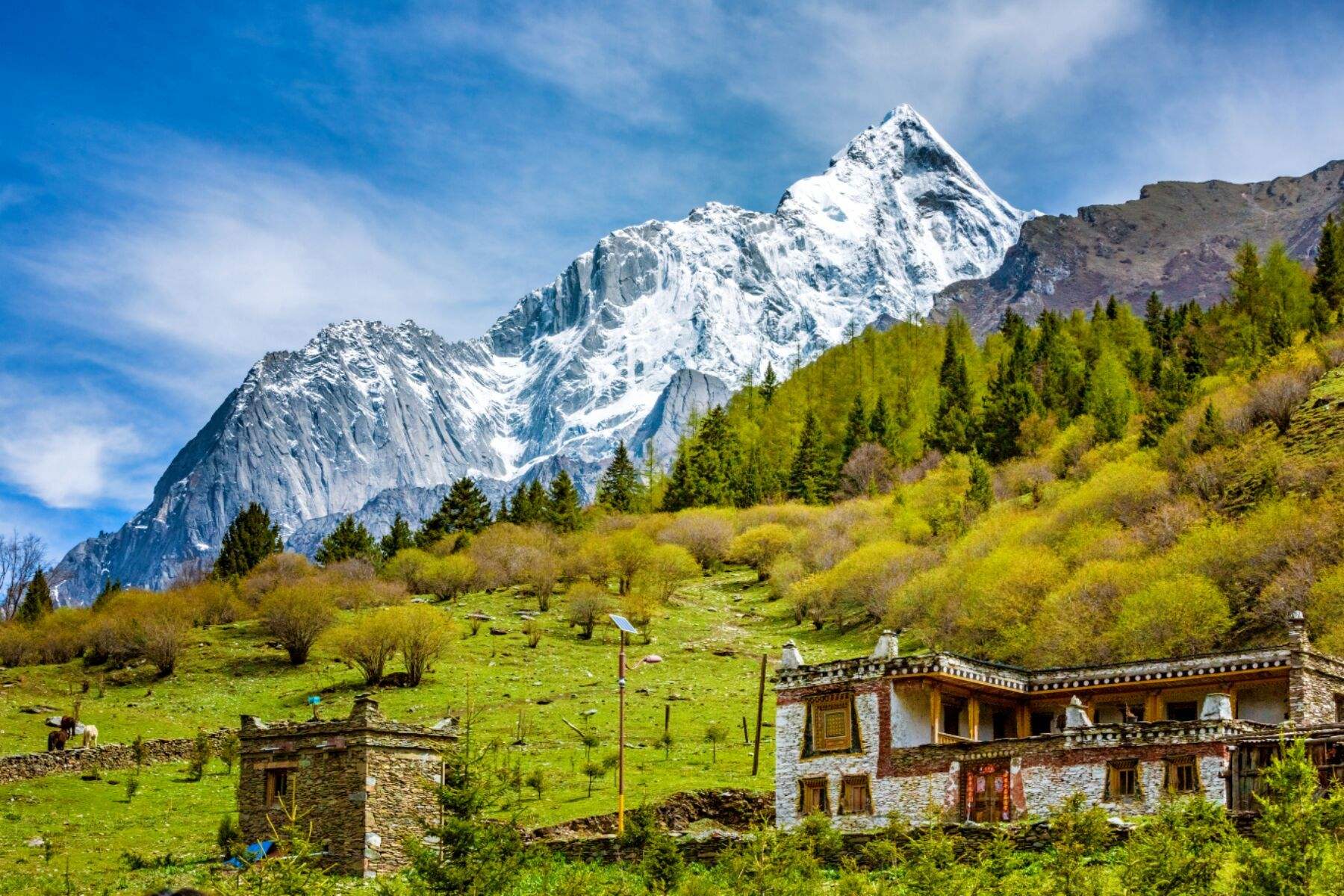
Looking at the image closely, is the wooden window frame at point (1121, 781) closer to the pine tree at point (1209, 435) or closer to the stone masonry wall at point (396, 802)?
the stone masonry wall at point (396, 802)

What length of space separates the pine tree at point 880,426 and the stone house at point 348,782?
106 m

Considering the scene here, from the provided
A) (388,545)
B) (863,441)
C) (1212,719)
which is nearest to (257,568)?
(388,545)

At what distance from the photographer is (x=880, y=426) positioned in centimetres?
15025

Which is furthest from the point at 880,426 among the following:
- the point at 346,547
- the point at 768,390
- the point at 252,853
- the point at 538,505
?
the point at 252,853

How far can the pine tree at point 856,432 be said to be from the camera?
497ft

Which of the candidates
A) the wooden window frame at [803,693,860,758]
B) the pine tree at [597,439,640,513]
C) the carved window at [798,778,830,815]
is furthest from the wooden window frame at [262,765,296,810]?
the pine tree at [597,439,640,513]

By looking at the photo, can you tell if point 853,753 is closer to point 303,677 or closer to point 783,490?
point 303,677

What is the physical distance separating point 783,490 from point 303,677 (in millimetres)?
71329

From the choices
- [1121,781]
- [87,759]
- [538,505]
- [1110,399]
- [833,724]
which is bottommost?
[87,759]

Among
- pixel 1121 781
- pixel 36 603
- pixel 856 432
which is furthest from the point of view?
pixel 856 432

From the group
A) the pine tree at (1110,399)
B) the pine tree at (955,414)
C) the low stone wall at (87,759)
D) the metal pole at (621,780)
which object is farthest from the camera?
the pine tree at (955,414)

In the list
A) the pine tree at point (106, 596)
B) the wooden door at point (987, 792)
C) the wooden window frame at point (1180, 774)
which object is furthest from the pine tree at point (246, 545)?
the wooden window frame at point (1180, 774)

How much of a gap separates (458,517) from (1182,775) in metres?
109

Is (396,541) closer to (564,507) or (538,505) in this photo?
(538,505)
